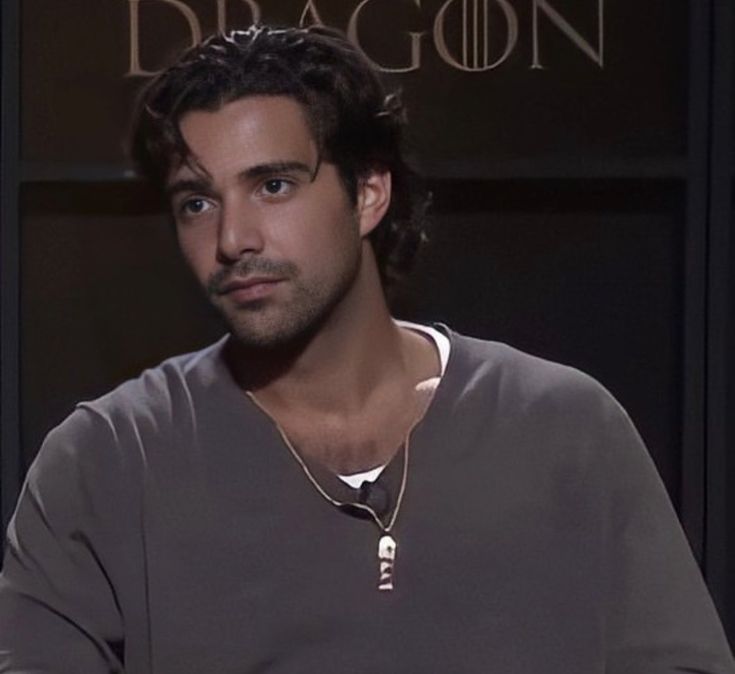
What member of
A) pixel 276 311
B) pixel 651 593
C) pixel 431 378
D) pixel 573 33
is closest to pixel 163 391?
pixel 276 311

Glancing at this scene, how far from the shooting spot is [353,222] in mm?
1633

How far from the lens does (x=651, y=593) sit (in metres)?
1.55

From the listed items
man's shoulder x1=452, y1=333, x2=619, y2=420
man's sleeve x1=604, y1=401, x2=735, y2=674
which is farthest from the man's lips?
man's sleeve x1=604, y1=401, x2=735, y2=674

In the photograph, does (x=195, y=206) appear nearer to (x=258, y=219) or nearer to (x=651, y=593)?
(x=258, y=219)

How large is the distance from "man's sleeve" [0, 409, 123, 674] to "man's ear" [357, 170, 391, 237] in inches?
12.4

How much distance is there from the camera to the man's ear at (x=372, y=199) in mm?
1674

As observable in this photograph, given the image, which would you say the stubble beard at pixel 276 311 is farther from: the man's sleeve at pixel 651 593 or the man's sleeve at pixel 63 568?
the man's sleeve at pixel 651 593

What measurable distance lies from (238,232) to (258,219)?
2 cm

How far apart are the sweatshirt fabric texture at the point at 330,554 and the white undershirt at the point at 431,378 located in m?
0.01

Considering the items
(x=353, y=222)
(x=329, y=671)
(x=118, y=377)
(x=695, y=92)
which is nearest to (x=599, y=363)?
(x=695, y=92)

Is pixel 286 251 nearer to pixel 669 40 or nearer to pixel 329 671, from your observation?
pixel 329 671

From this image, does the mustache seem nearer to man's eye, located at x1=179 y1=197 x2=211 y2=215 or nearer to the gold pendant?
man's eye, located at x1=179 y1=197 x2=211 y2=215

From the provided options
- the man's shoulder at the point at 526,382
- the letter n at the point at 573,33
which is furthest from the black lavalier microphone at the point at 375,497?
the letter n at the point at 573,33

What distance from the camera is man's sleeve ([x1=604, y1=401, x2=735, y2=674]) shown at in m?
1.53
